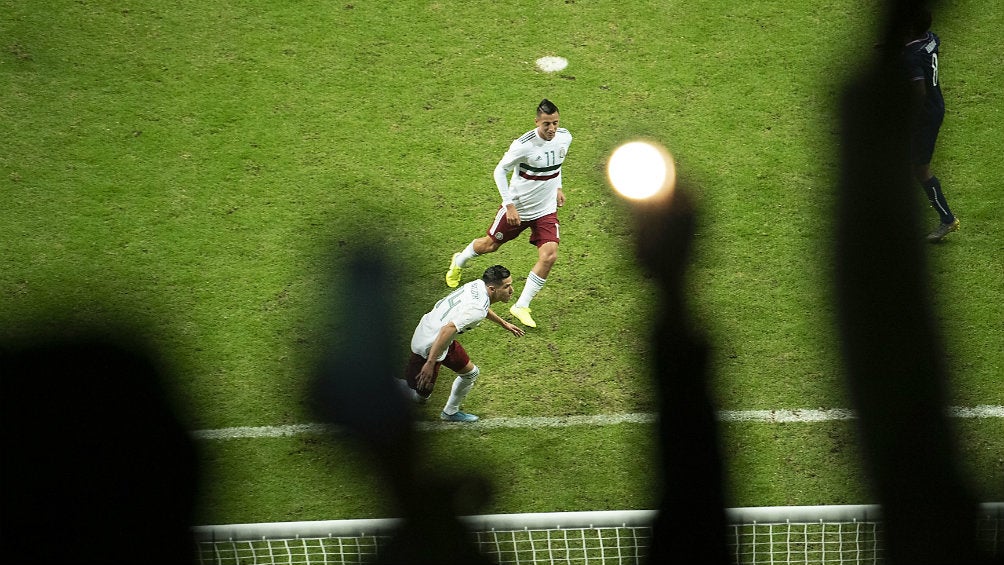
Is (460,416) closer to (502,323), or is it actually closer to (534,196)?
(502,323)

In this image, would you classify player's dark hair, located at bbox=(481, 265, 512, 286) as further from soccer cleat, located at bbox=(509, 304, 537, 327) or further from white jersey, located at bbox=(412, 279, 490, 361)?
soccer cleat, located at bbox=(509, 304, 537, 327)

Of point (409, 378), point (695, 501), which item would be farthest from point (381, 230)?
point (695, 501)

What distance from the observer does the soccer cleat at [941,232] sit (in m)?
8.75

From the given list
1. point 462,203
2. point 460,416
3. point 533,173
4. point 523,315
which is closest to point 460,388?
point 460,416

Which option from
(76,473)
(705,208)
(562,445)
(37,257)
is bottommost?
(76,473)

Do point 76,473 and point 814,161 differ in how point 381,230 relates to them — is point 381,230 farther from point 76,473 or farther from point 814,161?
point 814,161

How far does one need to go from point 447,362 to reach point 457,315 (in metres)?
0.42

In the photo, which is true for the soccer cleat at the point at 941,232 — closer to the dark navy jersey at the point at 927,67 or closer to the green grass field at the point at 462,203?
the green grass field at the point at 462,203

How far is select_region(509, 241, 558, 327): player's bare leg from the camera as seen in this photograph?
26.8ft

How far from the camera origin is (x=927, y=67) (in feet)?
28.0

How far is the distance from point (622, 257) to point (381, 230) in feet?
8.12

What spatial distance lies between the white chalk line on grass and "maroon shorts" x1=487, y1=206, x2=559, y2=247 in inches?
70.6

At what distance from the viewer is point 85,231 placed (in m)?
9.05

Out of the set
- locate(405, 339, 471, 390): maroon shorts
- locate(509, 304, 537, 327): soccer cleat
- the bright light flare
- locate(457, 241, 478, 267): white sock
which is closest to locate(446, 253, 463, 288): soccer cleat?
locate(457, 241, 478, 267): white sock
